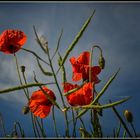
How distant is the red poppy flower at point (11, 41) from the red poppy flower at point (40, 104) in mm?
243

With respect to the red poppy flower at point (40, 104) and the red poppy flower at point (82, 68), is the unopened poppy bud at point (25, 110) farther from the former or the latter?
the red poppy flower at point (82, 68)

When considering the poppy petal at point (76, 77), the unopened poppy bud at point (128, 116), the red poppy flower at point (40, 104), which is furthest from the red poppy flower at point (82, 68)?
the unopened poppy bud at point (128, 116)

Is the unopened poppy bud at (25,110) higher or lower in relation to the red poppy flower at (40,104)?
lower

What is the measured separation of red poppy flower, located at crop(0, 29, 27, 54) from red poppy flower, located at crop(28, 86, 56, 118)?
243mm

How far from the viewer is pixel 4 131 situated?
0.97 meters

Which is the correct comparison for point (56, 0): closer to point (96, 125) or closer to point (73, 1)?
point (73, 1)

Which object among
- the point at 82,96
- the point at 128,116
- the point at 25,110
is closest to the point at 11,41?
the point at 25,110

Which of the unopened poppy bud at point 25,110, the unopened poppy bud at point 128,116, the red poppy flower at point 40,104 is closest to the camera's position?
the unopened poppy bud at point 128,116

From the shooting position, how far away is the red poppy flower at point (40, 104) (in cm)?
97

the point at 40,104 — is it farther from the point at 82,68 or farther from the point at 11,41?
the point at 11,41

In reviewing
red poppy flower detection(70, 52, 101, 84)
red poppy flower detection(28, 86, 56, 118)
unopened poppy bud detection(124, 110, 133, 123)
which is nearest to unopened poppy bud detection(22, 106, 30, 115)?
red poppy flower detection(28, 86, 56, 118)

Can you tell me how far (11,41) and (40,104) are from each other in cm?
32

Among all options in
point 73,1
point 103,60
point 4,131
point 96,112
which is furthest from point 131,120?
point 73,1

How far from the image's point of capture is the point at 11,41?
1.19 m
